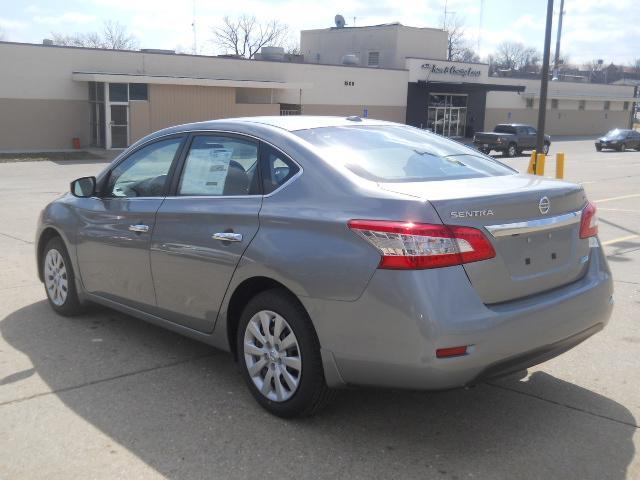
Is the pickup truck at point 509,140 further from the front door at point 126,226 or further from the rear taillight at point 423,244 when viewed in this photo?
the rear taillight at point 423,244

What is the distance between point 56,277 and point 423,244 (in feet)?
12.2

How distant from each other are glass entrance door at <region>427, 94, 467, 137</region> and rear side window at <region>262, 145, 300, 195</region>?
153 ft

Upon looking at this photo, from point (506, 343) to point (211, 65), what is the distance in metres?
35.8

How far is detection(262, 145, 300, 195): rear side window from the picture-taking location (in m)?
4.00

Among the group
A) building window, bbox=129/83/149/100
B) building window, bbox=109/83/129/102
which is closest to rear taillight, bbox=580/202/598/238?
building window, bbox=109/83/129/102

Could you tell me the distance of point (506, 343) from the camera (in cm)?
342

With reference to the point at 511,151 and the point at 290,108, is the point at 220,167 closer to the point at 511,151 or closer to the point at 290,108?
the point at 511,151

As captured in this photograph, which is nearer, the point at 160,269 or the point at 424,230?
the point at 424,230

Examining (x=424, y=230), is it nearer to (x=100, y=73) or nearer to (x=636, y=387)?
(x=636, y=387)

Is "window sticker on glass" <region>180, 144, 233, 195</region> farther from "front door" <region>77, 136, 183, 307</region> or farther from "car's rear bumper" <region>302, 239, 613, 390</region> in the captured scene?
"car's rear bumper" <region>302, 239, 613, 390</region>

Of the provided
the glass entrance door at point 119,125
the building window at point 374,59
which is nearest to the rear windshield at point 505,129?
the building window at point 374,59

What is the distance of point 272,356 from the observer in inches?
154

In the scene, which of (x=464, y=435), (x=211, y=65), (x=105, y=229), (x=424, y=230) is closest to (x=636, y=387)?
(x=464, y=435)

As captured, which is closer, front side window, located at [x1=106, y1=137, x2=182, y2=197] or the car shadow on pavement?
the car shadow on pavement
